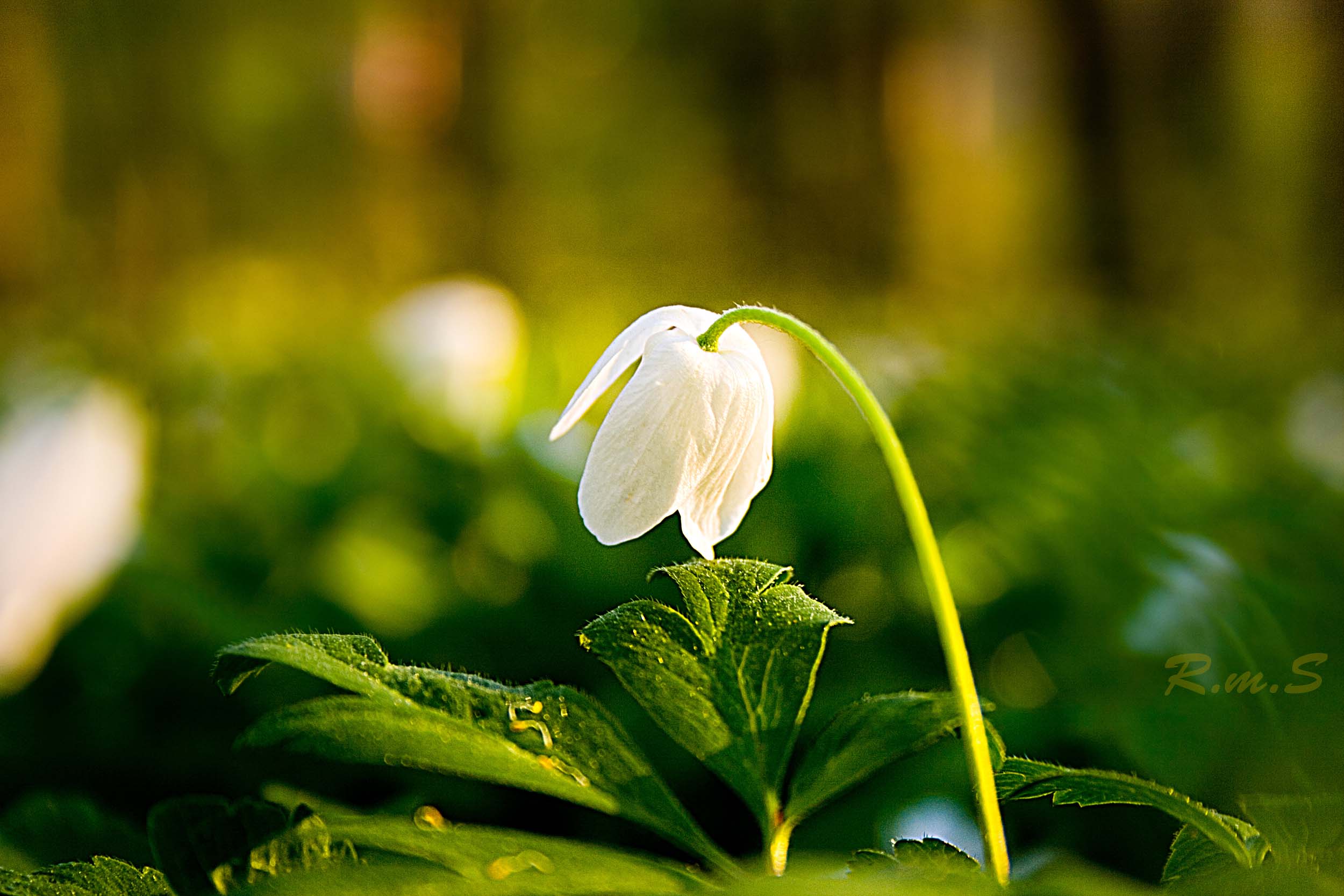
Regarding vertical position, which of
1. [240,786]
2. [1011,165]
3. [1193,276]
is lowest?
[240,786]

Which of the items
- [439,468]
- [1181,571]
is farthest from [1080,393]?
[439,468]

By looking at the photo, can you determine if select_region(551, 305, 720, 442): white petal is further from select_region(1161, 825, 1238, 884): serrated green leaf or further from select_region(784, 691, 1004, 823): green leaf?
select_region(1161, 825, 1238, 884): serrated green leaf

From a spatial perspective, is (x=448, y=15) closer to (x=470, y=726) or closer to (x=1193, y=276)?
(x=1193, y=276)

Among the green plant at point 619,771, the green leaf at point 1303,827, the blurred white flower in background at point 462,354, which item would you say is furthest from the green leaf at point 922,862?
the blurred white flower in background at point 462,354

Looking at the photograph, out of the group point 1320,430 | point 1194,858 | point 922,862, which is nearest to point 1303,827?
point 1194,858

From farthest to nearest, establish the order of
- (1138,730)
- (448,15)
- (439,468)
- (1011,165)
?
1. (1011,165)
2. (448,15)
3. (439,468)
4. (1138,730)

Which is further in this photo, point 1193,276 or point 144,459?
point 1193,276
